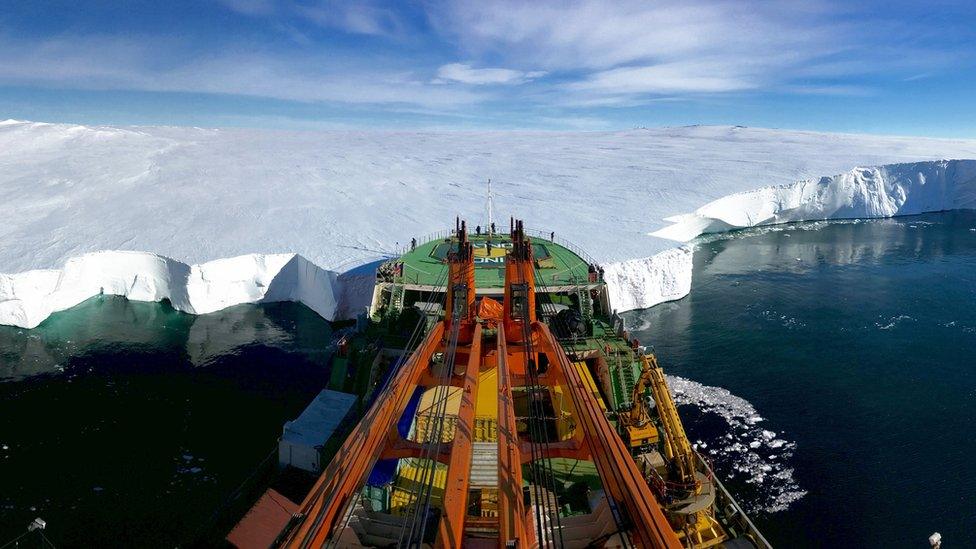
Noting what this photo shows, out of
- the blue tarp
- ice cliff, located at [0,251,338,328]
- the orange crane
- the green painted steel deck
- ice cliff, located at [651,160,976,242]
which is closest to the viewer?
the orange crane

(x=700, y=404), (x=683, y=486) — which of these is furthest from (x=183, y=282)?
(x=683, y=486)

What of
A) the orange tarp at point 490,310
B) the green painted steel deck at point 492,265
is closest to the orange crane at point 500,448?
the orange tarp at point 490,310

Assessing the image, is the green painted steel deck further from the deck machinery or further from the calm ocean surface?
the calm ocean surface

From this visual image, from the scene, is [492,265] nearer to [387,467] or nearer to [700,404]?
[387,467]

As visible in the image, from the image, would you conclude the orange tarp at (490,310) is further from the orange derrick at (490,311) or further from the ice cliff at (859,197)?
the ice cliff at (859,197)

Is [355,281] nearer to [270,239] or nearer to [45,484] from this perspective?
[270,239]

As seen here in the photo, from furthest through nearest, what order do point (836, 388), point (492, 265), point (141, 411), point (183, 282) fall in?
point (183, 282) < point (836, 388) < point (492, 265) < point (141, 411)

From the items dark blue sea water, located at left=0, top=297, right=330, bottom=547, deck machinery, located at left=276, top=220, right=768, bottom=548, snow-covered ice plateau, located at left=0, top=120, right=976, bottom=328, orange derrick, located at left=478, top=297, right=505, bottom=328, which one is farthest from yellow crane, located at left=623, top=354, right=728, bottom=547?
snow-covered ice plateau, located at left=0, top=120, right=976, bottom=328
